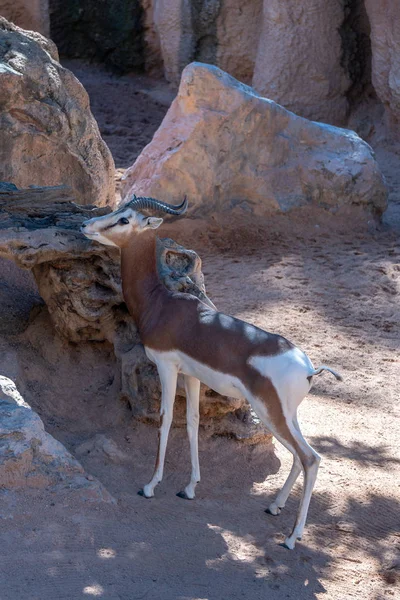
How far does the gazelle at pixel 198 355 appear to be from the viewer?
3.79 meters

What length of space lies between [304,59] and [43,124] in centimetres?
640

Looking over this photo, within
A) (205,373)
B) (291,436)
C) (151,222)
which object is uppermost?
(151,222)

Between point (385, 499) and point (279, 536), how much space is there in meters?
0.71

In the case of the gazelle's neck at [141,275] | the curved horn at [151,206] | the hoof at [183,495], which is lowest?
the hoof at [183,495]

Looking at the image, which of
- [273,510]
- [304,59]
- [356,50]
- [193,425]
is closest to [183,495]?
[193,425]

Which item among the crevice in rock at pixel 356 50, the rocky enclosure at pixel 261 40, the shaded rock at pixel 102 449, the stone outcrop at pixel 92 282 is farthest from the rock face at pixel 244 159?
the shaded rock at pixel 102 449

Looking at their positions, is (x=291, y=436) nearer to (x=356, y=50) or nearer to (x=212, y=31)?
(x=356, y=50)

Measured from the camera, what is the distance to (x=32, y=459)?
385 cm

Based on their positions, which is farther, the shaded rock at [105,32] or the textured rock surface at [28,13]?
the shaded rock at [105,32]

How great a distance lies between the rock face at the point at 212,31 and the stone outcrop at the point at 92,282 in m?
8.69

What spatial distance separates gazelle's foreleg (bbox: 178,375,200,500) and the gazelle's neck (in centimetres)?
42

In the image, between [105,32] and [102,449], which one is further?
[105,32]

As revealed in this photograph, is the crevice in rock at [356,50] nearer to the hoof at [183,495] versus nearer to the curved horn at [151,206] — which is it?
the curved horn at [151,206]

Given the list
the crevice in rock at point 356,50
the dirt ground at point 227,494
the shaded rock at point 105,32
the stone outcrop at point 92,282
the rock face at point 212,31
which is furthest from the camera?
the shaded rock at point 105,32
